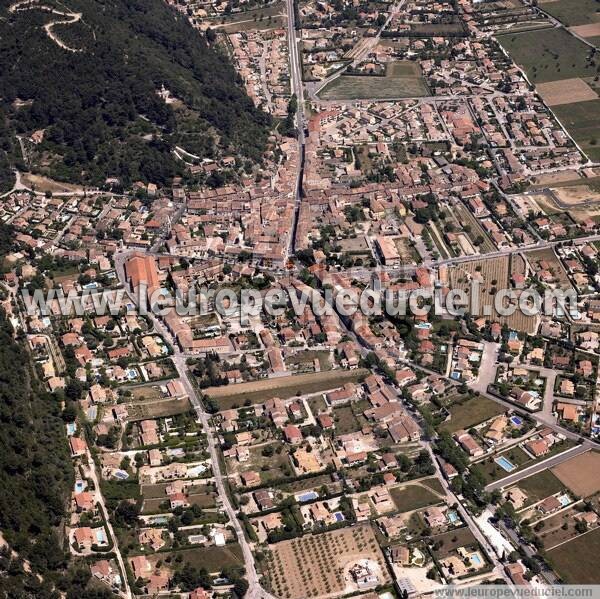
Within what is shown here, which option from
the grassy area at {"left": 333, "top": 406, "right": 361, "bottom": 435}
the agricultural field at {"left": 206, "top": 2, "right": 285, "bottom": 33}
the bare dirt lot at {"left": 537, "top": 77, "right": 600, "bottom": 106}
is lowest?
the grassy area at {"left": 333, "top": 406, "right": 361, "bottom": 435}

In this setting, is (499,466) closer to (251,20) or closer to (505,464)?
(505,464)

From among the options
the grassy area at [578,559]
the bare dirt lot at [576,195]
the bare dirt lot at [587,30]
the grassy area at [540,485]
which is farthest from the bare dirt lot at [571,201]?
the bare dirt lot at [587,30]

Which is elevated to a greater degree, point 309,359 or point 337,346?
point 337,346

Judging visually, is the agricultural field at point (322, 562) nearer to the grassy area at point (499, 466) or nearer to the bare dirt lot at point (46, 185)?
the grassy area at point (499, 466)

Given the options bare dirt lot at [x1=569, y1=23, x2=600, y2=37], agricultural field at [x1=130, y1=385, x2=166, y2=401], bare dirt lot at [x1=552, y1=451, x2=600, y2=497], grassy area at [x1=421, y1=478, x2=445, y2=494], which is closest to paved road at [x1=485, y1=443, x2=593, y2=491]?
bare dirt lot at [x1=552, y1=451, x2=600, y2=497]

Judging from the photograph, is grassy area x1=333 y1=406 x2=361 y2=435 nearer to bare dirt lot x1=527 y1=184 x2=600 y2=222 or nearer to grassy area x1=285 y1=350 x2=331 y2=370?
grassy area x1=285 y1=350 x2=331 y2=370

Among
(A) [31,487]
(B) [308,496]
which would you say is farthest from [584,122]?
(A) [31,487]
